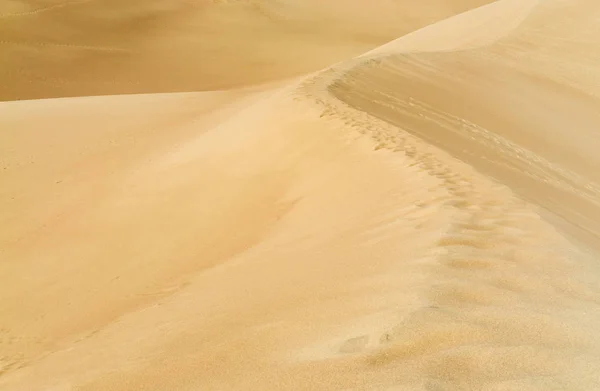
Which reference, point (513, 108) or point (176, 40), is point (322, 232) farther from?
point (176, 40)

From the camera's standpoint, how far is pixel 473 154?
23.6ft

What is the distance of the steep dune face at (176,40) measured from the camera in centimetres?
2008

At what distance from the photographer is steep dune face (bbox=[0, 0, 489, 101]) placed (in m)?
20.1

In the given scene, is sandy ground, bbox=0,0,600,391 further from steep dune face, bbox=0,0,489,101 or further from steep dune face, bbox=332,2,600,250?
steep dune face, bbox=0,0,489,101

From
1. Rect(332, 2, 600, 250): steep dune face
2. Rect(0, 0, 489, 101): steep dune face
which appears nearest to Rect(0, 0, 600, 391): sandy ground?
Rect(332, 2, 600, 250): steep dune face

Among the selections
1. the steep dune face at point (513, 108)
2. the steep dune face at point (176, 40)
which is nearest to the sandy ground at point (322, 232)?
the steep dune face at point (513, 108)

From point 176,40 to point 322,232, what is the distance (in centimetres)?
2011

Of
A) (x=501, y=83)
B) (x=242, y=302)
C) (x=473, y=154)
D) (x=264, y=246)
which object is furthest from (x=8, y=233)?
(x=501, y=83)

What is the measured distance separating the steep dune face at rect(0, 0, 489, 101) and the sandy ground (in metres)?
5.65

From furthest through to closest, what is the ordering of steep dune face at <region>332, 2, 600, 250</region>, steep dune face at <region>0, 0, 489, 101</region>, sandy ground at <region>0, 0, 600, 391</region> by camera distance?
steep dune face at <region>0, 0, 489, 101</region>
steep dune face at <region>332, 2, 600, 250</region>
sandy ground at <region>0, 0, 600, 391</region>

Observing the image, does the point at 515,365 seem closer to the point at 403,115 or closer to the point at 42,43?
the point at 403,115

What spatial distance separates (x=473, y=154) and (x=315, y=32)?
1945 cm

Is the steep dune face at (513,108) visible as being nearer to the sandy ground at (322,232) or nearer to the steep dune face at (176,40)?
the sandy ground at (322,232)

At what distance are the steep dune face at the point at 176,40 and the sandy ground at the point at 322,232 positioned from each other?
5.65m
